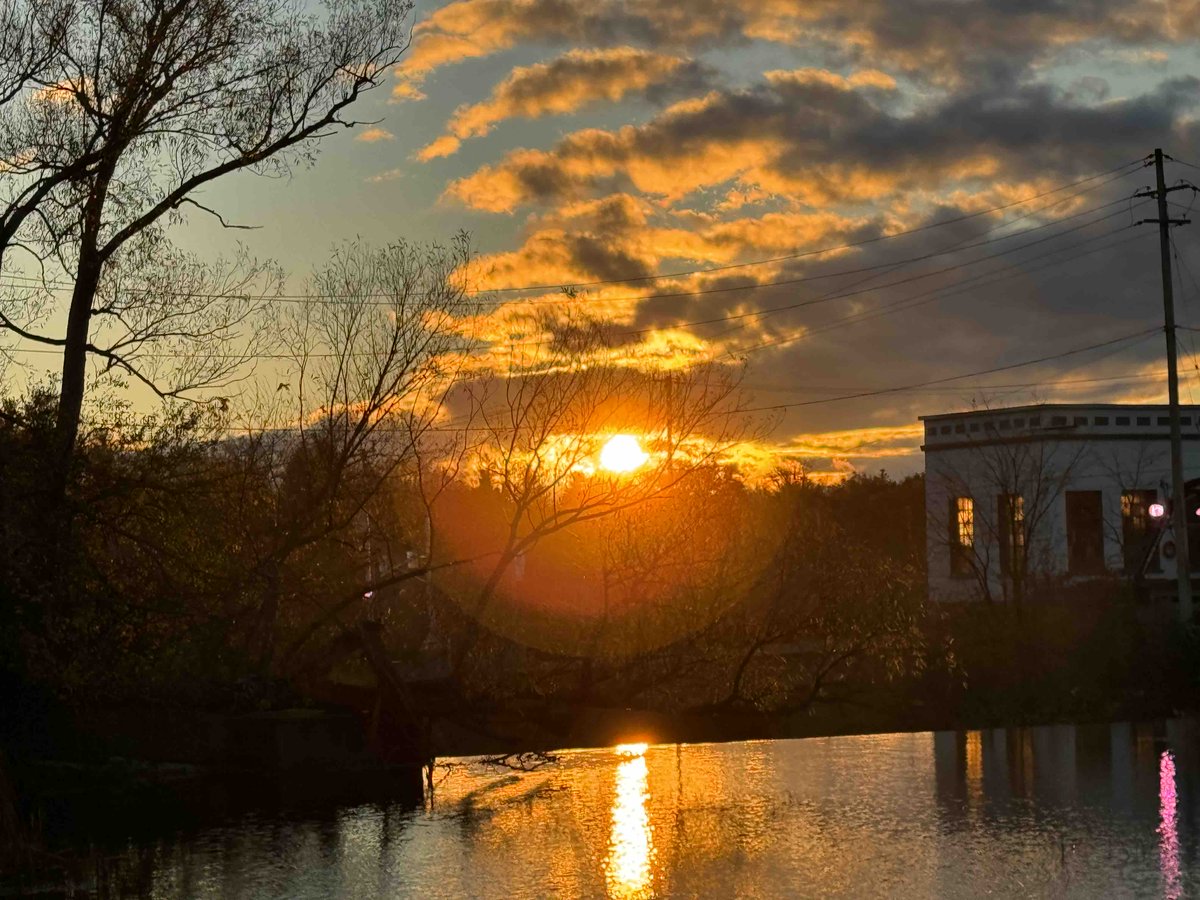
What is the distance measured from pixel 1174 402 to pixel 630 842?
101 feet

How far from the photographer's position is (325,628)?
24562mm

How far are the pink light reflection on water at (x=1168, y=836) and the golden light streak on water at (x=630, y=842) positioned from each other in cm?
432

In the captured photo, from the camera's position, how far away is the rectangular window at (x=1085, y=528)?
5338 cm

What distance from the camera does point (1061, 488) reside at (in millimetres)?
52688

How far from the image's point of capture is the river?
12.8 m

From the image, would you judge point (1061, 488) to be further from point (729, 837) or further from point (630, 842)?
point (630, 842)

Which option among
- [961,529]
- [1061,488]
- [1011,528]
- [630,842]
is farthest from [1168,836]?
[961,529]

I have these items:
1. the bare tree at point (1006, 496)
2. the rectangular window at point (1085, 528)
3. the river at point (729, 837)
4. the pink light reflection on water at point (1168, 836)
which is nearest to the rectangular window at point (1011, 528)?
the bare tree at point (1006, 496)

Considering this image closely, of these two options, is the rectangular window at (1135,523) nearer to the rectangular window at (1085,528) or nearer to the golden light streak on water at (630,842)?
the rectangular window at (1085,528)

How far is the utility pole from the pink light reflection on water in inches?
759

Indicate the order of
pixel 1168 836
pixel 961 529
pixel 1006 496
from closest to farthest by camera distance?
pixel 1168 836 < pixel 1006 496 < pixel 961 529

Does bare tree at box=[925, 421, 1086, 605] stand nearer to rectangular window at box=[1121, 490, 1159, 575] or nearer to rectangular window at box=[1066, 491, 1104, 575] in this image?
rectangular window at box=[1066, 491, 1104, 575]

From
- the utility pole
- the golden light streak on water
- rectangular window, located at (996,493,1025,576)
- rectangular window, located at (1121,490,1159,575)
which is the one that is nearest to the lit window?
rectangular window, located at (996,493,1025,576)

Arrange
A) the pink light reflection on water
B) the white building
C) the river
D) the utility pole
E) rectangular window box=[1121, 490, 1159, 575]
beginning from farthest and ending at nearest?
rectangular window box=[1121, 490, 1159, 575] < the white building < the utility pole < the river < the pink light reflection on water
